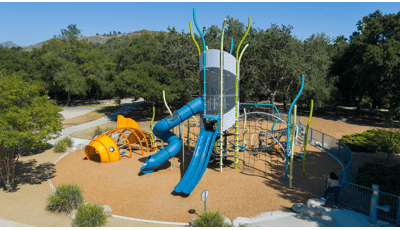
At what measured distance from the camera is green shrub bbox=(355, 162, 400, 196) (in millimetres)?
12070

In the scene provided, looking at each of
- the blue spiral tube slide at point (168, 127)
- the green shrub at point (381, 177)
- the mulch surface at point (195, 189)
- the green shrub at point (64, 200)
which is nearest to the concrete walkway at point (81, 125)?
the mulch surface at point (195, 189)

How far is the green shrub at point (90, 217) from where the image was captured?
9891mm

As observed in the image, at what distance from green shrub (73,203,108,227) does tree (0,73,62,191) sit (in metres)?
4.74

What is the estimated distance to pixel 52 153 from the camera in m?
20.4

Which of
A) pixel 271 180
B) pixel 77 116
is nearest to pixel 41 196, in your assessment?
pixel 271 180

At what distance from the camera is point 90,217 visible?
32.6 ft

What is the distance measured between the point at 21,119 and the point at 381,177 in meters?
17.5

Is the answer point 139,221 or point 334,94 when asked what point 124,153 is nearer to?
point 139,221

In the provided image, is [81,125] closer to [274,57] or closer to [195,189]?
[195,189]

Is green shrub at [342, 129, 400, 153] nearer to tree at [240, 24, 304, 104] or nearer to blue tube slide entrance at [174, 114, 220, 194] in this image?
tree at [240, 24, 304, 104]

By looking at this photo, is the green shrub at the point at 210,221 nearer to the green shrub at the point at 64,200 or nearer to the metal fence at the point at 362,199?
the green shrub at the point at 64,200

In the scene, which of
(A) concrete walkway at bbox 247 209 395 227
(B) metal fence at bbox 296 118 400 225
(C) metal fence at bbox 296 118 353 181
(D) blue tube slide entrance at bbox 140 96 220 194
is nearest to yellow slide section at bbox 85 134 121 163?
(D) blue tube slide entrance at bbox 140 96 220 194

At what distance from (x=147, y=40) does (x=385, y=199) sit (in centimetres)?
3449

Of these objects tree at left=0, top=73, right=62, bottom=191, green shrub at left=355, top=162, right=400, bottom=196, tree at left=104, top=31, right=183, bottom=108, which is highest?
tree at left=104, top=31, right=183, bottom=108
